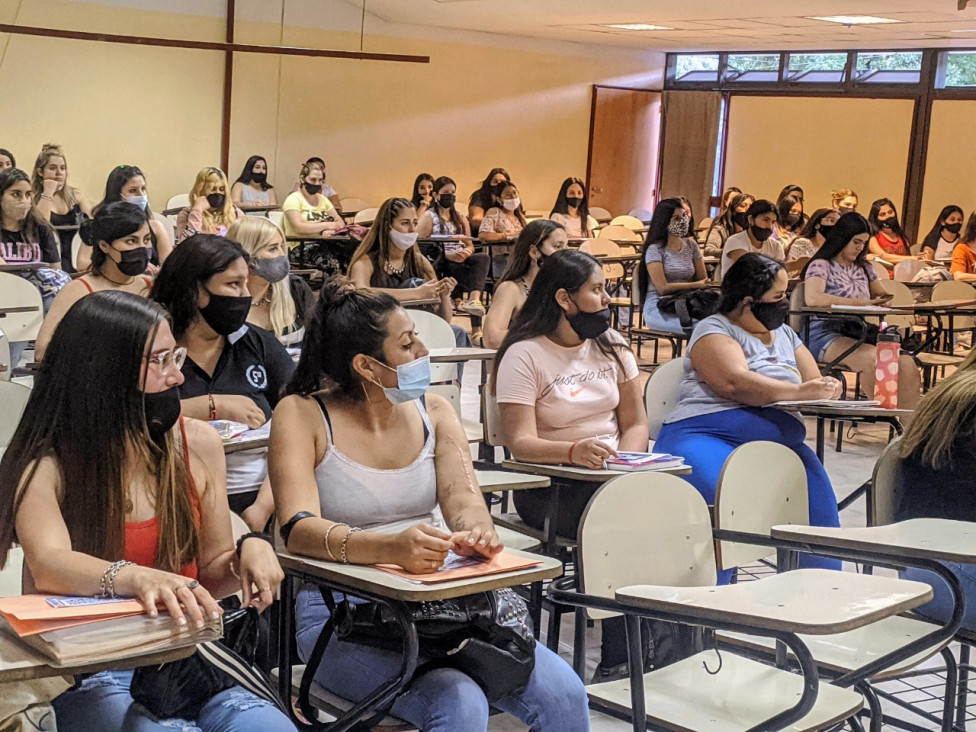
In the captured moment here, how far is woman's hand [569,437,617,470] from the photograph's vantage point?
3439 millimetres

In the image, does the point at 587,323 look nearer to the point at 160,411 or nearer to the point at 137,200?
the point at 160,411

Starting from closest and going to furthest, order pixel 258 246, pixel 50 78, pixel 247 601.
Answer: pixel 247 601
pixel 258 246
pixel 50 78

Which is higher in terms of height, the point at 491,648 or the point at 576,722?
the point at 491,648

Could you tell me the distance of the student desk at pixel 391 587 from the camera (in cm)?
221

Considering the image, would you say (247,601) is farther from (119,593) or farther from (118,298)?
(118,298)

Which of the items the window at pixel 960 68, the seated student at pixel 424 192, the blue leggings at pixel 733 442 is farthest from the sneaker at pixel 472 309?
the window at pixel 960 68

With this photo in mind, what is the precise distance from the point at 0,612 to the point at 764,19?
10.5 m

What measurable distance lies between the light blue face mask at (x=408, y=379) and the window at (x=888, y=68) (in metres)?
12.3

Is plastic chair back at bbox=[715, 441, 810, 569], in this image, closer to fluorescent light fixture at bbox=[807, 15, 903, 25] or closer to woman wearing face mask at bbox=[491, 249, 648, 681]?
woman wearing face mask at bbox=[491, 249, 648, 681]

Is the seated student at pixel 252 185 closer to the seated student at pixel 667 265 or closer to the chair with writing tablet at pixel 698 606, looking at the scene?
the seated student at pixel 667 265

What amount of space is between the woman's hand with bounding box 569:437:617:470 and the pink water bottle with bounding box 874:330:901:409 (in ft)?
4.75

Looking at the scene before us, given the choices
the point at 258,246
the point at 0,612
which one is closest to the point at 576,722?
the point at 0,612

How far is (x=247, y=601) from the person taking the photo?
7.13ft

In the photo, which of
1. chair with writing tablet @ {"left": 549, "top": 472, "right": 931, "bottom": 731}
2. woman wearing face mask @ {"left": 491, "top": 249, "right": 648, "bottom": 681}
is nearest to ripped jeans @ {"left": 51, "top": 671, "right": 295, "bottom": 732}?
chair with writing tablet @ {"left": 549, "top": 472, "right": 931, "bottom": 731}
